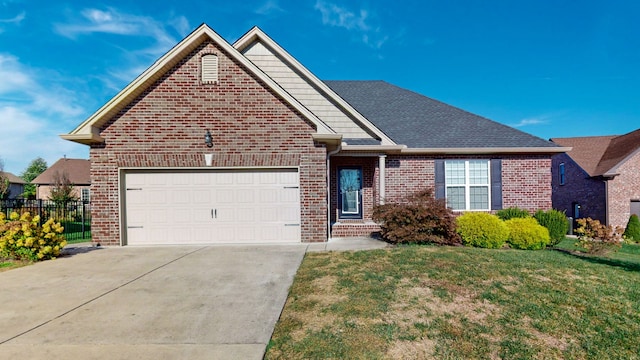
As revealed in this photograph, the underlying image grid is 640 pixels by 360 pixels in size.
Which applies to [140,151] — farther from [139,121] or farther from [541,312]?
[541,312]

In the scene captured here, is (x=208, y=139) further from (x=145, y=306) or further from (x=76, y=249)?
(x=145, y=306)

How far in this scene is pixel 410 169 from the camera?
1198cm

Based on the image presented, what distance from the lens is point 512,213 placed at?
11.2 metres

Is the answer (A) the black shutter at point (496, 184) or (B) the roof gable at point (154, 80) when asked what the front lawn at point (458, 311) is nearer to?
(B) the roof gable at point (154, 80)

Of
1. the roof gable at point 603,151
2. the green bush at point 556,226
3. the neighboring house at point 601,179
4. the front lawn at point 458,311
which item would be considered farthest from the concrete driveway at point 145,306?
the roof gable at point 603,151

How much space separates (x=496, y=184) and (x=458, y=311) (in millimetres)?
9218

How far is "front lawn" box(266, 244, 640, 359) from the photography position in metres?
3.44

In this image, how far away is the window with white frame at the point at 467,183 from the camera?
474 inches

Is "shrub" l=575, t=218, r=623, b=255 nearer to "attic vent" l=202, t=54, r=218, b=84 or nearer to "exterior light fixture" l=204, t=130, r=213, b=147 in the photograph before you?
"exterior light fixture" l=204, t=130, r=213, b=147

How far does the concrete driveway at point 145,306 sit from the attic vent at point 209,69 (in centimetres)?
505

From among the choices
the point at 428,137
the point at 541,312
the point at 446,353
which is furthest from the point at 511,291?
the point at 428,137

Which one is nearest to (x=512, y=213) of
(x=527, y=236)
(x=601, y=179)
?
(x=527, y=236)

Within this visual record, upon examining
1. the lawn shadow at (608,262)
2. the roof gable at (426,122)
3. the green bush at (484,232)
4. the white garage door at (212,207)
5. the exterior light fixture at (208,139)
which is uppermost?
the roof gable at (426,122)

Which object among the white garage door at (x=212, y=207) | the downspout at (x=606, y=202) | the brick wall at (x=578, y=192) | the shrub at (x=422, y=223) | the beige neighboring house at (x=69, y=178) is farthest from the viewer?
the beige neighboring house at (x=69, y=178)
